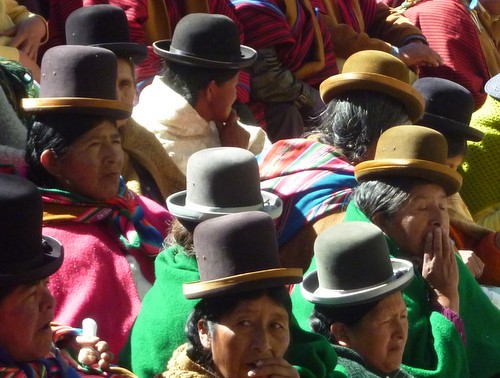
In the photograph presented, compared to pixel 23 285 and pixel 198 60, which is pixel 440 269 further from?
pixel 23 285

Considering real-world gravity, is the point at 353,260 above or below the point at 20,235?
below

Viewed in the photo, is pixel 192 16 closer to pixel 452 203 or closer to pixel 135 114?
pixel 135 114

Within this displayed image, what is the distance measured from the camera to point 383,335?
4312mm

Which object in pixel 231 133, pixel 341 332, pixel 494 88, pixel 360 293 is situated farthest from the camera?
pixel 494 88

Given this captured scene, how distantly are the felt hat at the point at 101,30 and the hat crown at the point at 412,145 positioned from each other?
1.11 metres

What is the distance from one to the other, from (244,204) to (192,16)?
1.46m

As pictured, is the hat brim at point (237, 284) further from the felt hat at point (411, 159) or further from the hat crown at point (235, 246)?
the felt hat at point (411, 159)

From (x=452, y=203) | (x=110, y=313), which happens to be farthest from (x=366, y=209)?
(x=452, y=203)

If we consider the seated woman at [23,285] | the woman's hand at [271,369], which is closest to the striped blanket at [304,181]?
the woman's hand at [271,369]

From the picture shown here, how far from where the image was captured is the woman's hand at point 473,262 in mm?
5680

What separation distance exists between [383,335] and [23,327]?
121 centimetres

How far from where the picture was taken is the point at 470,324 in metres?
5.19

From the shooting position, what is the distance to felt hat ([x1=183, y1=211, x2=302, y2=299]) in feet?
12.6

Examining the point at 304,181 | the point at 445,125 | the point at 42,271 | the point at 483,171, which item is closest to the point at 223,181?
the point at 42,271
